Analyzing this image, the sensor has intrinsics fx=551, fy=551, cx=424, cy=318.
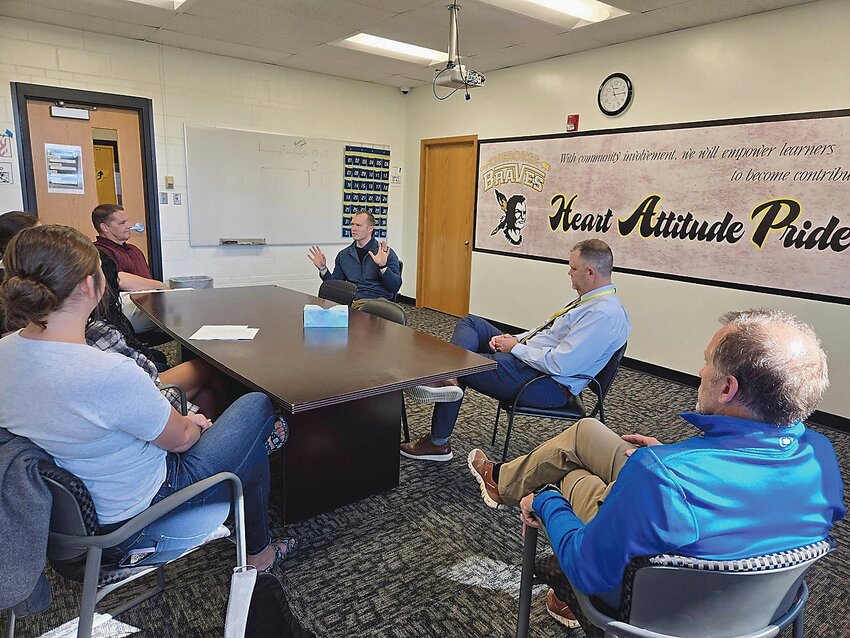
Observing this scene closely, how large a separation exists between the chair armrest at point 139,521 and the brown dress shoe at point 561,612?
1.16m

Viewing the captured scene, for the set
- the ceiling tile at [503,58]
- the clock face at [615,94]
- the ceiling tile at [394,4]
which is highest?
the ceiling tile at [503,58]

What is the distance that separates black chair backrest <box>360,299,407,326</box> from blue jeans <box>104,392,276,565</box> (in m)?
1.38

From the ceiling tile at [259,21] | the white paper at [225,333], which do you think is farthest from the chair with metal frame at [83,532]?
the ceiling tile at [259,21]

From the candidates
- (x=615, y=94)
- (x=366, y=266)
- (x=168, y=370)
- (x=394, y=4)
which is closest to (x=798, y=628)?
(x=168, y=370)

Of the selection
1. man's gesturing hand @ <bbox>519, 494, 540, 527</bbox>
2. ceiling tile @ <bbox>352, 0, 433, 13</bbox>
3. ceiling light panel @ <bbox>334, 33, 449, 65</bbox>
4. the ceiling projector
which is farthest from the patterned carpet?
ceiling light panel @ <bbox>334, 33, 449, 65</bbox>

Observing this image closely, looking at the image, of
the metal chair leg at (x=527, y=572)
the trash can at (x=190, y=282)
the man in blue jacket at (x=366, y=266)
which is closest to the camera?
the metal chair leg at (x=527, y=572)

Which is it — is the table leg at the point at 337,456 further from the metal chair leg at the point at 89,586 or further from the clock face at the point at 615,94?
the clock face at the point at 615,94

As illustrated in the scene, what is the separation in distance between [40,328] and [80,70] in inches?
180

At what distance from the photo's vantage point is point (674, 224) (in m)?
4.30

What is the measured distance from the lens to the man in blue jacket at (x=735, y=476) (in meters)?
0.99

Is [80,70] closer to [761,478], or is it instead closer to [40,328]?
[40,328]

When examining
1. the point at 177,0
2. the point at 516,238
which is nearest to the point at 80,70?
the point at 177,0

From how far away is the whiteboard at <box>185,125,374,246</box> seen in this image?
5.55 metres

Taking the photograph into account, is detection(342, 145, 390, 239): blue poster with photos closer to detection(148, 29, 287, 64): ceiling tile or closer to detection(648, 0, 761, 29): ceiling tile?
detection(148, 29, 287, 64): ceiling tile
